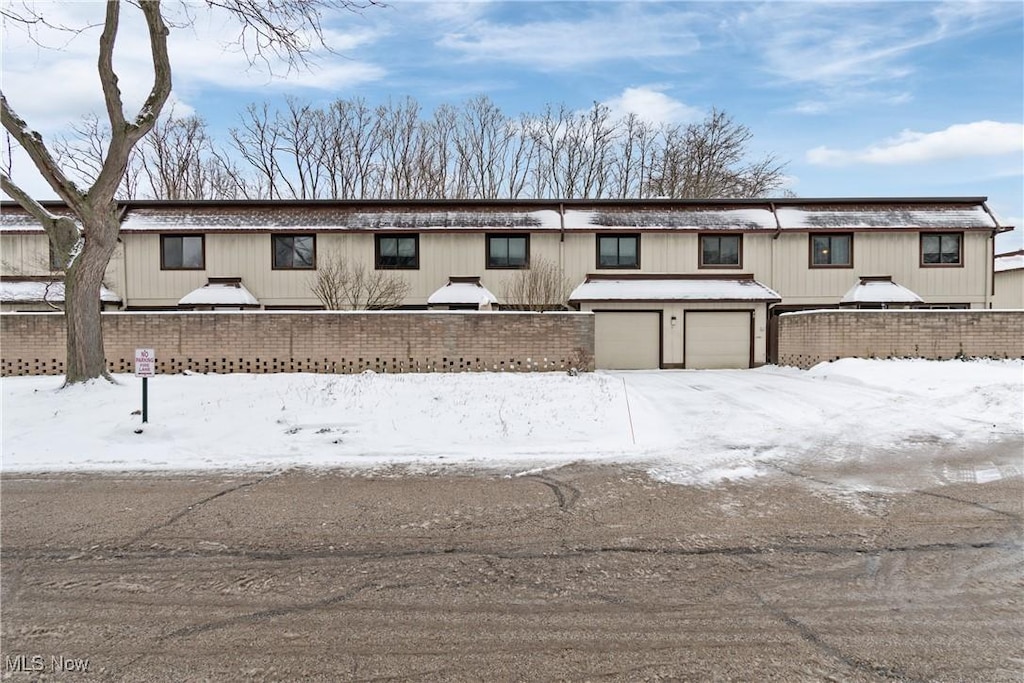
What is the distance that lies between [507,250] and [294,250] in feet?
25.9

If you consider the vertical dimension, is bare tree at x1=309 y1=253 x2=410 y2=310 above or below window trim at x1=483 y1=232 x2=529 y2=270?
below

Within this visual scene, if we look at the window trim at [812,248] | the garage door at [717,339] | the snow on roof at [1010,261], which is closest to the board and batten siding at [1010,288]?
the snow on roof at [1010,261]

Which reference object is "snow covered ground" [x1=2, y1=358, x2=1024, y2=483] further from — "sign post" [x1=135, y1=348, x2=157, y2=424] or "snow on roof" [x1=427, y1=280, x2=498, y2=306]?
"snow on roof" [x1=427, y1=280, x2=498, y2=306]

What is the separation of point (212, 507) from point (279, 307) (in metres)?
16.9

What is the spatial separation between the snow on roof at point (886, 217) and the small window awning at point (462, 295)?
37.0 ft

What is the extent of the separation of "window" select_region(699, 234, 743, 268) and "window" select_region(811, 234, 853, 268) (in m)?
2.72

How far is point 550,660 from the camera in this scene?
9.20 feet

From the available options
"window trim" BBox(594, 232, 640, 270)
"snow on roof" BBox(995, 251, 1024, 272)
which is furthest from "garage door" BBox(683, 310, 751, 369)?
"snow on roof" BBox(995, 251, 1024, 272)

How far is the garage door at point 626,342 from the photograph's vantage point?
20.0 meters

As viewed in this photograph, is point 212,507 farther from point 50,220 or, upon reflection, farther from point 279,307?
point 279,307

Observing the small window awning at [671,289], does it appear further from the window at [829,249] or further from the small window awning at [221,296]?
the small window awning at [221,296]

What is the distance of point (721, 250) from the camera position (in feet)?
70.0

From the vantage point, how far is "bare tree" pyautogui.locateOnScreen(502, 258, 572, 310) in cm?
1930

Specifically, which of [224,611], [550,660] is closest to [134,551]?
[224,611]
